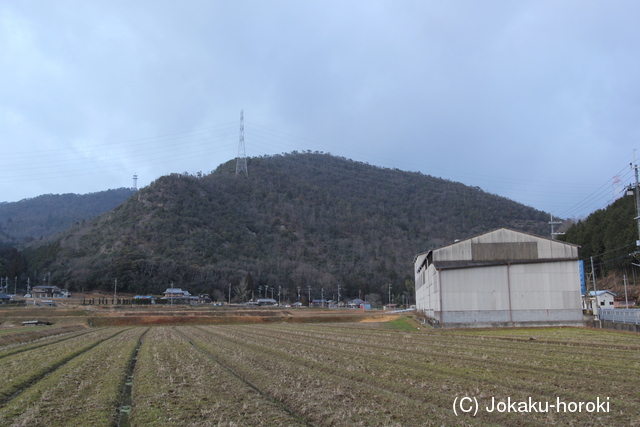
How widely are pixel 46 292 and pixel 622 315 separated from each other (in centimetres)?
12394

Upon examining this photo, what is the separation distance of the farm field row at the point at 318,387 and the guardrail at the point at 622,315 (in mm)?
16745

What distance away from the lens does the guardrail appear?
35.3m

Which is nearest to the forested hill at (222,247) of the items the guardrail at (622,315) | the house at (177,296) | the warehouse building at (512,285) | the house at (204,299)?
the house at (204,299)

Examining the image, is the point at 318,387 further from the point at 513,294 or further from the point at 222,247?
the point at 222,247

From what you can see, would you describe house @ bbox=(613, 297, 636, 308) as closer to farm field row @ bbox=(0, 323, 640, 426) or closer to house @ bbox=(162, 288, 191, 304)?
farm field row @ bbox=(0, 323, 640, 426)

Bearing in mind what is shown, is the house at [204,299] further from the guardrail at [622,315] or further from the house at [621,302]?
the guardrail at [622,315]

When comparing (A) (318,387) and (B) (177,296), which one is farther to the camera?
(B) (177,296)

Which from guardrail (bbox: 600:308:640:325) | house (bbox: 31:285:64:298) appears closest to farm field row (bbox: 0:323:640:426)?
guardrail (bbox: 600:308:640:325)

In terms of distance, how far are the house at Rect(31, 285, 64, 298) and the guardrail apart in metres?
119

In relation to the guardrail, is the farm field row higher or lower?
higher

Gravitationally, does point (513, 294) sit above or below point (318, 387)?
above

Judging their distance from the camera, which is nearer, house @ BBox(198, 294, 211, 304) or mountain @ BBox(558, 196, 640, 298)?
mountain @ BBox(558, 196, 640, 298)

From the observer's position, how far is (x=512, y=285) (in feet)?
147

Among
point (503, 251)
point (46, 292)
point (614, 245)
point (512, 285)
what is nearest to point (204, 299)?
point (46, 292)
